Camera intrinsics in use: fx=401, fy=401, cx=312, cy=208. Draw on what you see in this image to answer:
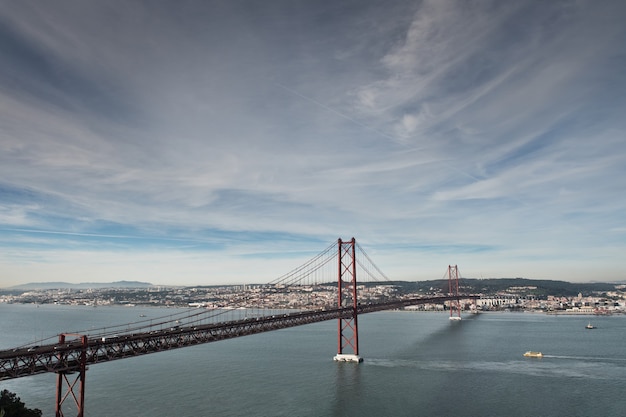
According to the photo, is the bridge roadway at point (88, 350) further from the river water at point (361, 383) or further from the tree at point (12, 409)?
the river water at point (361, 383)

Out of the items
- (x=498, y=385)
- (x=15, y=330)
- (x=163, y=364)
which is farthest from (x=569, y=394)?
(x=15, y=330)

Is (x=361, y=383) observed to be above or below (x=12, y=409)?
below

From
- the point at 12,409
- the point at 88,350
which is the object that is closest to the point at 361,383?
the point at 88,350

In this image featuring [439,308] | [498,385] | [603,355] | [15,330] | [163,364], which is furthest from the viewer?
[439,308]

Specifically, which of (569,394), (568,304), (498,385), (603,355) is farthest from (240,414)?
(568,304)

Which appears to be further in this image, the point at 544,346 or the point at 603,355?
the point at 544,346

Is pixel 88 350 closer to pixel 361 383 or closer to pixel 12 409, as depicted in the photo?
pixel 12 409

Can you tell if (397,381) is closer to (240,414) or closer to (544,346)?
(240,414)

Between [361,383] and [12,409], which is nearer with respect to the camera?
[12,409]

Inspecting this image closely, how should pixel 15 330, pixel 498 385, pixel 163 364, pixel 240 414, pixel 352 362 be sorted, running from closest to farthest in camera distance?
pixel 240 414
pixel 498 385
pixel 352 362
pixel 163 364
pixel 15 330
